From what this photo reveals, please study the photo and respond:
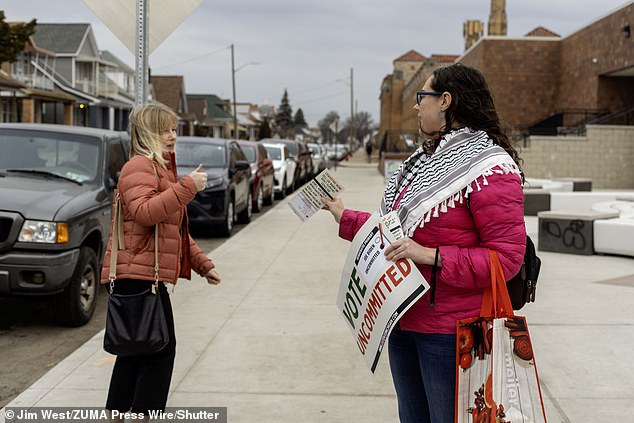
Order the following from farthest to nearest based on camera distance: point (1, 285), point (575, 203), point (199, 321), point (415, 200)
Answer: point (575, 203)
point (199, 321)
point (1, 285)
point (415, 200)

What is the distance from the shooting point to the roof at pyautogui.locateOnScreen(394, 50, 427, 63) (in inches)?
4040

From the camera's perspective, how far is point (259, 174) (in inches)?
690

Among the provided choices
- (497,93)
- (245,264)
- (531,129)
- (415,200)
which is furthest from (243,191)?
(497,93)

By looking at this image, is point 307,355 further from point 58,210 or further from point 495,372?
point 495,372

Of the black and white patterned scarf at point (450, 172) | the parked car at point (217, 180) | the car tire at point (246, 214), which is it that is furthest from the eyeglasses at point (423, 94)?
the car tire at point (246, 214)

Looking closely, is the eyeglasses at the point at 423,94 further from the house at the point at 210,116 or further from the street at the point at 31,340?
the house at the point at 210,116

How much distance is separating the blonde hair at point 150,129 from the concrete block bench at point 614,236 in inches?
320

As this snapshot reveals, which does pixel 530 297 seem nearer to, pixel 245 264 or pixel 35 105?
pixel 245 264

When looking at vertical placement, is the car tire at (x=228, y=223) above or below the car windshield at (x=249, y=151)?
below

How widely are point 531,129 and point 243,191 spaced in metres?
22.7

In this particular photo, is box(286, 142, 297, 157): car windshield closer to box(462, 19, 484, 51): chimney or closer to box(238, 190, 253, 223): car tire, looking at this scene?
box(238, 190, 253, 223): car tire

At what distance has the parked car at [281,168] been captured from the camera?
864 inches

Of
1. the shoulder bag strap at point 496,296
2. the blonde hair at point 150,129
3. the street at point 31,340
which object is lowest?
the street at point 31,340

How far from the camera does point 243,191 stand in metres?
14.6
